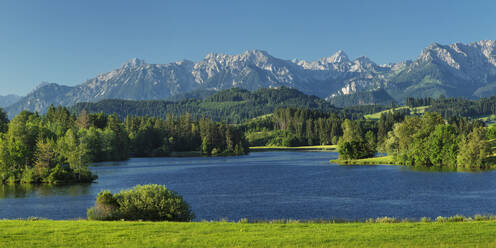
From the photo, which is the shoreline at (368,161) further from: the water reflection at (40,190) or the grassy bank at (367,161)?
the water reflection at (40,190)

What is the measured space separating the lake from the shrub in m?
11.7

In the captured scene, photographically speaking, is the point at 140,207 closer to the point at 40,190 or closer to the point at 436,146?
the point at 40,190

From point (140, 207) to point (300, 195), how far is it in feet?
128

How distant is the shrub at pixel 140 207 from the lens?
42.2 metres

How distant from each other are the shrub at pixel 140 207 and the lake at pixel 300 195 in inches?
462

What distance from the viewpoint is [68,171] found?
4006 inches

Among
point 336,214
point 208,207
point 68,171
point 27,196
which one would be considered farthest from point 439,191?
point 68,171

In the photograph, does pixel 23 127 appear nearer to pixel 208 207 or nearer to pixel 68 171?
pixel 68 171

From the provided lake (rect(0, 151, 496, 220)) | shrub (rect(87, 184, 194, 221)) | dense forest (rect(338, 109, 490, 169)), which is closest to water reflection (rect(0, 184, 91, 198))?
lake (rect(0, 151, 496, 220))

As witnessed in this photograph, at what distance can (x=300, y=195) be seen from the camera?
76.2 meters

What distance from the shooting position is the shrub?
4225 centimetres

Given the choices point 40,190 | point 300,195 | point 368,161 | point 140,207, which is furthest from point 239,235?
point 368,161

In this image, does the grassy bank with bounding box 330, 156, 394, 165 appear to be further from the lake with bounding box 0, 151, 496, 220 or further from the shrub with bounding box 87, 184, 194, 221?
the shrub with bounding box 87, 184, 194, 221

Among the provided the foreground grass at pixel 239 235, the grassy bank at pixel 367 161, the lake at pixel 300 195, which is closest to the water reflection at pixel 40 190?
the lake at pixel 300 195
